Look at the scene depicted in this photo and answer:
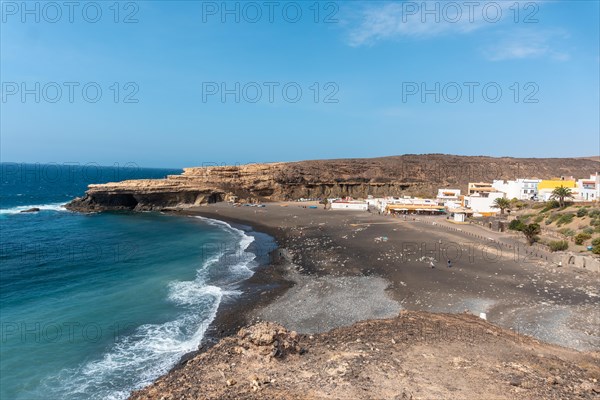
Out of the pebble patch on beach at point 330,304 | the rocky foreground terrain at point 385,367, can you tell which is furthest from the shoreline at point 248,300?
the rocky foreground terrain at point 385,367

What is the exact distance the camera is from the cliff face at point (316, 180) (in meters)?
67.0

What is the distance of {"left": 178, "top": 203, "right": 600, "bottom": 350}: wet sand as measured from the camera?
17.7m

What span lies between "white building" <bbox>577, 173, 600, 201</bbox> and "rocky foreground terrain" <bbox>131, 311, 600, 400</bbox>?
49804 millimetres

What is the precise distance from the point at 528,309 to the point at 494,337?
545 centimetres

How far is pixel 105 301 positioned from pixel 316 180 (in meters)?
66.6

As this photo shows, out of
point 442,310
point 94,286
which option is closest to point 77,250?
point 94,286

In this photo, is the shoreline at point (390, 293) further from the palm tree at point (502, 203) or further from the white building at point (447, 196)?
the white building at point (447, 196)

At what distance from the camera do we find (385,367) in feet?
38.9

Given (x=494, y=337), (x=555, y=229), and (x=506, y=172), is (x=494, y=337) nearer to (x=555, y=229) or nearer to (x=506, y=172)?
(x=555, y=229)

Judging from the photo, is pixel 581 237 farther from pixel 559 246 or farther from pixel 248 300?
pixel 248 300

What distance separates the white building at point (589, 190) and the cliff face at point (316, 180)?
2954 cm

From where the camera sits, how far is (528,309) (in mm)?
18703

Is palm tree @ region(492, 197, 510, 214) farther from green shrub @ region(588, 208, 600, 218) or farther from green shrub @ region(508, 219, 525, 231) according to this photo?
green shrub @ region(588, 208, 600, 218)

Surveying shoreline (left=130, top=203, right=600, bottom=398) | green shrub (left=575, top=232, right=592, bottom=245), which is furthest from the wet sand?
green shrub (left=575, top=232, right=592, bottom=245)
